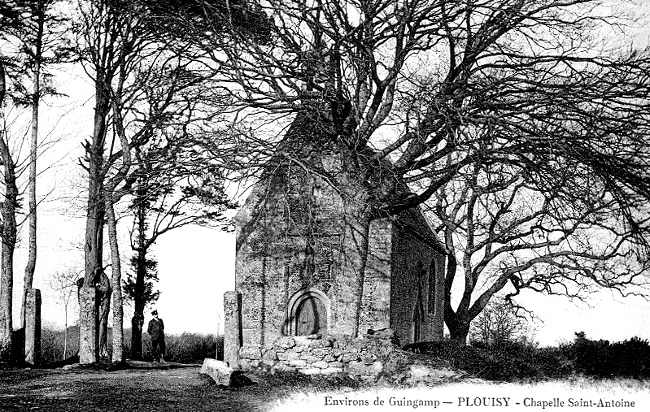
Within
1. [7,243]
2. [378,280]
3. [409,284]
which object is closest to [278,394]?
[378,280]

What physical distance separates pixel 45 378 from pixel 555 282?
22542mm

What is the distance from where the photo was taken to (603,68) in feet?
55.3

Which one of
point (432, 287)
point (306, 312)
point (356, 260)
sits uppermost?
point (356, 260)

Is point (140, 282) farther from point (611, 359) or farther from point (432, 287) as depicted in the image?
point (611, 359)

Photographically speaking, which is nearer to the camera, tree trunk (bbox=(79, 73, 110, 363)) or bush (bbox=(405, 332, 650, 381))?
bush (bbox=(405, 332, 650, 381))

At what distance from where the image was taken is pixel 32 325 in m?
23.1

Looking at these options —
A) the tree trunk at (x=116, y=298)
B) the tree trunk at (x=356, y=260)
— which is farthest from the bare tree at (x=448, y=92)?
the tree trunk at (x=116, y=298)

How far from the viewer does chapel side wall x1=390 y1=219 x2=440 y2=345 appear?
25984 millimetres

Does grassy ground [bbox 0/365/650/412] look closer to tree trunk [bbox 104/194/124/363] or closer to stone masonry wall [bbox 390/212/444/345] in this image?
tree trunk [bbox 104/194/124/363]

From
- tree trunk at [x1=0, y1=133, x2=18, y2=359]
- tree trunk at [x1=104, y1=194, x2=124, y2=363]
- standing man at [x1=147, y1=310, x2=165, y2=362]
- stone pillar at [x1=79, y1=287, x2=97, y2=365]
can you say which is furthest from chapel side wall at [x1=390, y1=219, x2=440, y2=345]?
tree trunk at [x1=0, y1=133, x2=18, y2=359]

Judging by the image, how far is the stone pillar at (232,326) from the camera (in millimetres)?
21562

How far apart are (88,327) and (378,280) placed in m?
9.61

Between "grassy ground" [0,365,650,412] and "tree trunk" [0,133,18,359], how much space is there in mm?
6490

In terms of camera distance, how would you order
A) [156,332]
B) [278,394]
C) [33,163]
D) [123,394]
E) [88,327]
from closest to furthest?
[123,394] → [278,394] → [88,327] → [33,163] → [156,332]
